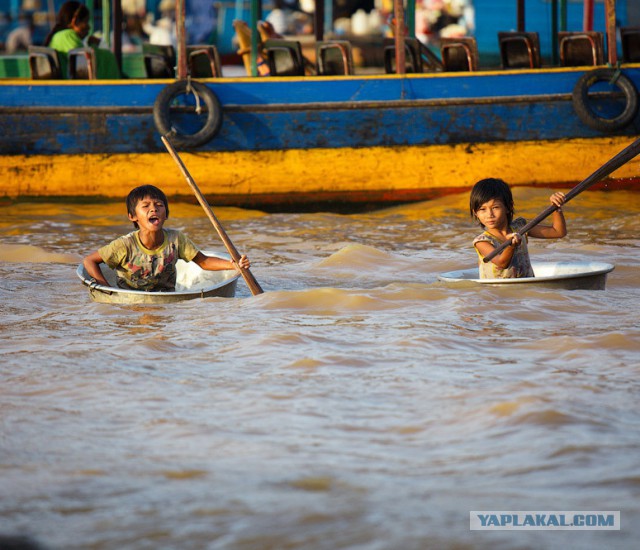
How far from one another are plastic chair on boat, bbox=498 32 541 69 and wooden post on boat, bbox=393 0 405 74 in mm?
994

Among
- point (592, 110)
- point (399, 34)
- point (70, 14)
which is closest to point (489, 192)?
point (399, 34)

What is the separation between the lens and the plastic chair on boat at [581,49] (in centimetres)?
941

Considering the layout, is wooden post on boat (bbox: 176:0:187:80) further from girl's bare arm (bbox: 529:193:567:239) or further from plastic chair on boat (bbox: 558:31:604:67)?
girl's bare arm (bbox: 529:193:567:239)

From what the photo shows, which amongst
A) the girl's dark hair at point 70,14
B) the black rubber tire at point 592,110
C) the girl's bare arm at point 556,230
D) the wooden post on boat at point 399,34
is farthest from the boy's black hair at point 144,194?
the black rubber tire at point 592,110

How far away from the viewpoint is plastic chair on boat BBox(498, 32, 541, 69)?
945 centimetres

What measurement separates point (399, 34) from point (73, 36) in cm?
300

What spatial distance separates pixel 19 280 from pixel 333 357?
2.87 metres

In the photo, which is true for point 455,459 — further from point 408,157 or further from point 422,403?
point 408,157

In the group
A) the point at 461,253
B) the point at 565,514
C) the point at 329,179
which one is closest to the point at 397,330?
the point at 565,514

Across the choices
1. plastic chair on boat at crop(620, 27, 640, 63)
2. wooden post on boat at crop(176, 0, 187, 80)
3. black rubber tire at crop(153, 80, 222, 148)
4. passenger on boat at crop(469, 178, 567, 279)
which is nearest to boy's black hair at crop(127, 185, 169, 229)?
passenger on boat at crop(469, 178, 567, 279)

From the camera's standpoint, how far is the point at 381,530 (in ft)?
8.54

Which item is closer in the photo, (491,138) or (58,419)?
(58,419)

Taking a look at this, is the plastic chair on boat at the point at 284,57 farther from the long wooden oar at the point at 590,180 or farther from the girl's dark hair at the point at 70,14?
the long wooden oar at the point at 590,180

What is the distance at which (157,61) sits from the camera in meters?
9.48
